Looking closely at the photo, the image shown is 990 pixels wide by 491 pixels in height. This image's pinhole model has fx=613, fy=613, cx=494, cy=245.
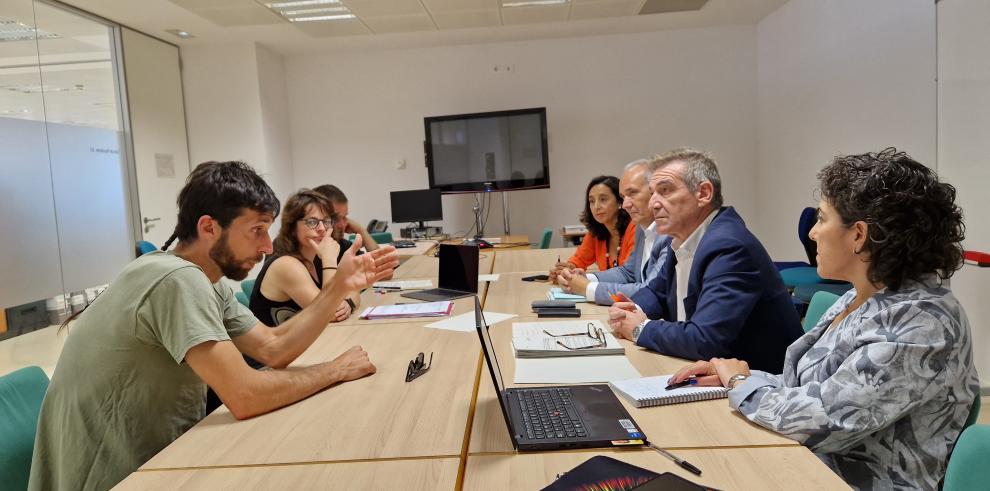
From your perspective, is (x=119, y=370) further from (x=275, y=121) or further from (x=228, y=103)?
(x=275, y=121)

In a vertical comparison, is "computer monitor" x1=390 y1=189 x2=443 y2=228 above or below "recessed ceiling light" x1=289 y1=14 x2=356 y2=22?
below

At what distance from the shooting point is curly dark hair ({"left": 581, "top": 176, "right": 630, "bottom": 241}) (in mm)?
3852

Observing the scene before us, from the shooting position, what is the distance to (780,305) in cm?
198

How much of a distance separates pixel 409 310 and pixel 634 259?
1375 mm

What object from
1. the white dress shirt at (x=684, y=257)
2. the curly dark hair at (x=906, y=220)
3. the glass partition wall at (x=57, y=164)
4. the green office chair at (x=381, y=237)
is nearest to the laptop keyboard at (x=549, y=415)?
the curly dark hair at (x=906, y=220)

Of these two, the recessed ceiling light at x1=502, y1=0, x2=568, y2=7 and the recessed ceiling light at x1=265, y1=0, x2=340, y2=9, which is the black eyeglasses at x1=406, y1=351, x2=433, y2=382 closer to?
the recessed ceiling light at x1=265, y1=0, x2=340, y2=9

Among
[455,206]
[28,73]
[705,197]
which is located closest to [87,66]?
[28,73]

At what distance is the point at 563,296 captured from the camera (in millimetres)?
A: 3002

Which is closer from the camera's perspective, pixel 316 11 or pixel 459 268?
pixel 459 268

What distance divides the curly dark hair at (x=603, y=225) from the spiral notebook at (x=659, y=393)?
236 cm

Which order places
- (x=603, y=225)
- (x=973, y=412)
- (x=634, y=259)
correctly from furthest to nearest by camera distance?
(x=603, y=225) < (x=634, y=259) < (x=973, y=412)

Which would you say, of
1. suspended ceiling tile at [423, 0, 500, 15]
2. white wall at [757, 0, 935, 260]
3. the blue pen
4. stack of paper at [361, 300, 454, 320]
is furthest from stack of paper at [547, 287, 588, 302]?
suspended ceiling tile at [423, 0, 500, 15]

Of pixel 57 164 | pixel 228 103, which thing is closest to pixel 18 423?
pixel 57 164

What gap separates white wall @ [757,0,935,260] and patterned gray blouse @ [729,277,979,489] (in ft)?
10.9
